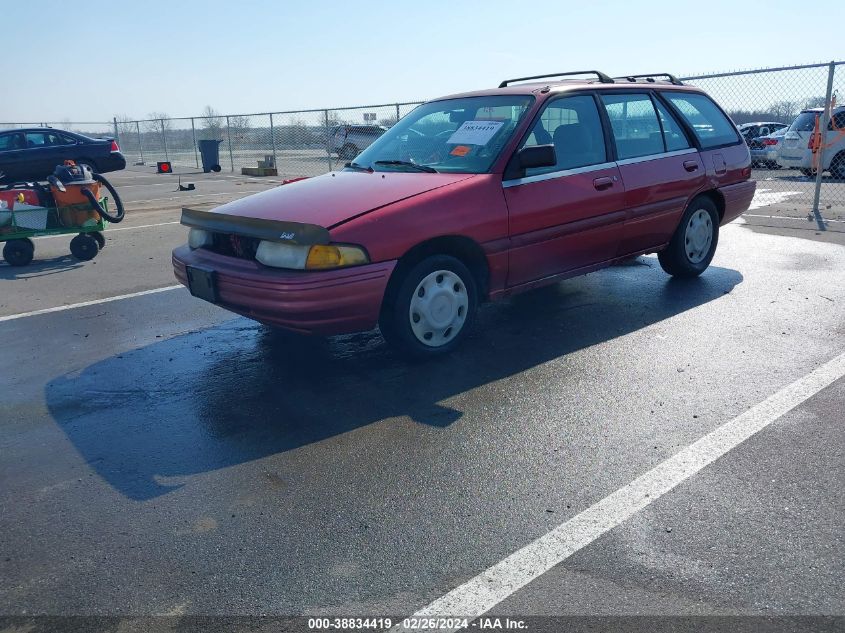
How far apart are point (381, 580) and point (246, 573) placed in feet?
1.59

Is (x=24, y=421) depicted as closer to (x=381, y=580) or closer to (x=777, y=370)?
(x=381, y=580)

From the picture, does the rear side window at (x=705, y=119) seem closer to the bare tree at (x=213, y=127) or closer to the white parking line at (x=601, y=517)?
the white parking line at (x=601, y=517)

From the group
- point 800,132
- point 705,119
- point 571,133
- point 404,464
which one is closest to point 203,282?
point 404,464

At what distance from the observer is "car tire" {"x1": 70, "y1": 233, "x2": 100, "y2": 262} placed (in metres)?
8.77

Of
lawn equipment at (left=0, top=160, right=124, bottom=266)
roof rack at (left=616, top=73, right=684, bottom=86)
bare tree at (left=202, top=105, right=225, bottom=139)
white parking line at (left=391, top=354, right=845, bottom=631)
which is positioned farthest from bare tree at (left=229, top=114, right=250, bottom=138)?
white parking line at (left=391, top=354, right=845, bottom=631)

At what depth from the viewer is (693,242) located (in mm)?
6777

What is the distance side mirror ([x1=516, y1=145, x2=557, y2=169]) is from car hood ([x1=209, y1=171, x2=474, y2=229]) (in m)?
0.35

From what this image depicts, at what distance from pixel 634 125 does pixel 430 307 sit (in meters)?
2.57

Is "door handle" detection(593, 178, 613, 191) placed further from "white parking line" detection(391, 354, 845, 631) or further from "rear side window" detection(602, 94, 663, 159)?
"white parking line" detection(391, 354, 845, 631)

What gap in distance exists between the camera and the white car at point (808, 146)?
16.1m

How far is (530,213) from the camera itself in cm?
516

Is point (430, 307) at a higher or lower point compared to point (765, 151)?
lower

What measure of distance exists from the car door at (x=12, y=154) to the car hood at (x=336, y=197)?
48.5 feet

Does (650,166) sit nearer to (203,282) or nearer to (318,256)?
(318,256)
